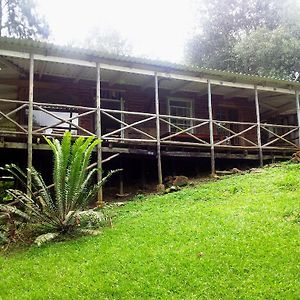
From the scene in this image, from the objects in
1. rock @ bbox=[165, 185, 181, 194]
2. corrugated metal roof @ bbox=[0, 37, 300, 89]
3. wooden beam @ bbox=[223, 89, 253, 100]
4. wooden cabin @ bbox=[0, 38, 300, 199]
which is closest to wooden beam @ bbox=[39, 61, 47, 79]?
wooden cabin @ bbox=[0, 38, 300, 199]

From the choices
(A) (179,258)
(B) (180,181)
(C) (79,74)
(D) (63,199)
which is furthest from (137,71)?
(A) (179,258)

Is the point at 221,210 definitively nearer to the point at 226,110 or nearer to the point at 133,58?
the point at 133,58

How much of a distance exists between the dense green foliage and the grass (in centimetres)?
1938

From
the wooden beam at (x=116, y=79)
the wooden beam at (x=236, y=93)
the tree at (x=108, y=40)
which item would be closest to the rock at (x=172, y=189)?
the wooden beam at (x=116, y=79)

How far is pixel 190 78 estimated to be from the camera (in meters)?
15.2

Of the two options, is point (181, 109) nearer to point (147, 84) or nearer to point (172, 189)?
point (147, 84)

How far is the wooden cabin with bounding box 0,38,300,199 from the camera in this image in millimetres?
12523

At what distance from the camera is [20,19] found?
26.8 metres

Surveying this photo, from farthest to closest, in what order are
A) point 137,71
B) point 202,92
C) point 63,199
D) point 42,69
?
point 202,92 < point 42,69 < point 137,71 < point 63,199

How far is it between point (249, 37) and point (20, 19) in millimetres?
14877

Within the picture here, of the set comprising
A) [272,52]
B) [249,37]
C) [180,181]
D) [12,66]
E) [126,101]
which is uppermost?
[249,37]

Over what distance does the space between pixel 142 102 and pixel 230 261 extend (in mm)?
11924

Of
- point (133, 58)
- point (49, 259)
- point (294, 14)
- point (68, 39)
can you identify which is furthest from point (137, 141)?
point (68, 39)

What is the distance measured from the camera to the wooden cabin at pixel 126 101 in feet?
41.1
